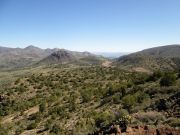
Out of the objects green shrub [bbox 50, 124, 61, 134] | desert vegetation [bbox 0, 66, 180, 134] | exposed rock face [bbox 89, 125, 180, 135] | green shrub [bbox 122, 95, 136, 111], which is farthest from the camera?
green shrub [bbox 122, 95, 136, 111]

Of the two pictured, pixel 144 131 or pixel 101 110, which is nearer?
pixel 144 131

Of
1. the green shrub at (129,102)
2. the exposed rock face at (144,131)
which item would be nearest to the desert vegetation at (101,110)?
the green shrub at (129,102)

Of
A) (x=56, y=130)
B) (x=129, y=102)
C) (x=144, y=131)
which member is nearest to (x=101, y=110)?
(x=129, y=102)

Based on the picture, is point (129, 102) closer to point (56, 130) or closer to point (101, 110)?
point (101, 110)

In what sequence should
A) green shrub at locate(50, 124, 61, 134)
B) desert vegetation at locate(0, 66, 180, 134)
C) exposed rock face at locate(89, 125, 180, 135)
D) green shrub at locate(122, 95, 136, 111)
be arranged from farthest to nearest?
green shrub at locate(122, 95, 136, 111) < green shrub at locate(50, 124, 61, 134) < desert vegetation at locate(0, 66, 180, 134) < exposed rock face at locate(89, 125, 180, 135)

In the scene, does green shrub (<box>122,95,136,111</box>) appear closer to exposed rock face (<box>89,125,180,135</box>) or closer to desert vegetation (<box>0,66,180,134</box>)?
desert vegetation (<box>0,66,180,134</box>)

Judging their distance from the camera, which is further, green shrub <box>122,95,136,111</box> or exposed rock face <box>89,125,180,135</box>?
green shrub <box>122,95,136,111</box>

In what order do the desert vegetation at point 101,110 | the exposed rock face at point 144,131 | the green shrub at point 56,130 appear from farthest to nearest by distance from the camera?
the green shrub at point 56,130 → the desert vegetation at point 101,110 → the exposed rock face at point 144,131

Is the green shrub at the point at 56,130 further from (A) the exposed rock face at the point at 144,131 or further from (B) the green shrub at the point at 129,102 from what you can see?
(A) the exposed rock face at the point at 144,131

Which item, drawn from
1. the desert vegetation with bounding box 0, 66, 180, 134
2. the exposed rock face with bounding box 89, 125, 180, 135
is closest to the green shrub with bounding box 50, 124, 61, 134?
the desert vegetation with bounding box 0, 66, 180, 134

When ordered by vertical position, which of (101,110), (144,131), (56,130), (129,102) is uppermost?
(144,131)

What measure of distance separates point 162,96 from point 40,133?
10882 mm


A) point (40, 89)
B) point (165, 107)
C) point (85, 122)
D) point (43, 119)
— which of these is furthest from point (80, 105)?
point (40, 89)

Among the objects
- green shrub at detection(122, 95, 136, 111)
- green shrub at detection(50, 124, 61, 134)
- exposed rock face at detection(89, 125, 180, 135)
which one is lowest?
green shrub at detection(50, 124, 61, 134)
